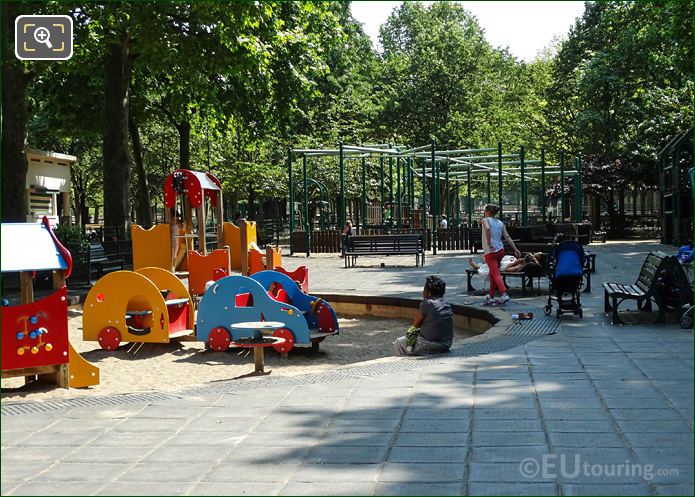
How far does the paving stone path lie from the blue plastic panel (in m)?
1.49

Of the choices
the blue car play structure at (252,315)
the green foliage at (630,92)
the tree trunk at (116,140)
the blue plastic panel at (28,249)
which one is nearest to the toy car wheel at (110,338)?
the blue car play structure at (252,315)

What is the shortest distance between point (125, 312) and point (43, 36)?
568 cm

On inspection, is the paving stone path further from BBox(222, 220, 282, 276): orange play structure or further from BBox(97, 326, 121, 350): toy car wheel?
BBox(222, 220, 282, 276): orange play structure

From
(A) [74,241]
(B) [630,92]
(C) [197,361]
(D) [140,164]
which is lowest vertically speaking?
(C) [197,361]

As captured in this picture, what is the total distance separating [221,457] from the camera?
5.71m

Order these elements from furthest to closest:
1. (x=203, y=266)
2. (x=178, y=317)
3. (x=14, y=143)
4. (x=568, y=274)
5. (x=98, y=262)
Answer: (x=14, y=143)
(x=98, y=262)
(x=203, y=266)
(x=178, y=317)
(x=568, y=274)

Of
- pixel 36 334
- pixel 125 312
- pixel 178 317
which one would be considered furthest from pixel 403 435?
pixel 178 317

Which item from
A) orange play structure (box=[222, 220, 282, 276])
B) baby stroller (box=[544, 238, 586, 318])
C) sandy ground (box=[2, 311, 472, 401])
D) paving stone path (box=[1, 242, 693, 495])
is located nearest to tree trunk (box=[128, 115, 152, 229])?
orange play structure (box=[222, 220, 282, 276])

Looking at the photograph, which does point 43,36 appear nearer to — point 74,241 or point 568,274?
point 568,274

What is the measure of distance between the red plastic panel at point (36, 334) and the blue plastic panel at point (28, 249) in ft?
1.57

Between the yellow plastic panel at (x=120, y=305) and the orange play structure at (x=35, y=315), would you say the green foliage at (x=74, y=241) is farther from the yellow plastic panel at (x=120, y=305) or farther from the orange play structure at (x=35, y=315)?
the orange play structure at (x=35, y=315)

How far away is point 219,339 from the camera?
11.8 metres

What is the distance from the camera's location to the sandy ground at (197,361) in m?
10.0

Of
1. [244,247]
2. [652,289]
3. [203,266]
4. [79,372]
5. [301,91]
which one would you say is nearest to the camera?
[79,372]
